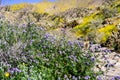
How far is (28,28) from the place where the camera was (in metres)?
8.12

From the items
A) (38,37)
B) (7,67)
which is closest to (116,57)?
(38,37)

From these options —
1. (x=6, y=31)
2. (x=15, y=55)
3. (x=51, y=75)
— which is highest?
(x=6, y=31)

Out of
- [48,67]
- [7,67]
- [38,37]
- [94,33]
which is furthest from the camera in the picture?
[94,33]

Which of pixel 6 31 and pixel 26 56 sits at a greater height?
pixel 6 31

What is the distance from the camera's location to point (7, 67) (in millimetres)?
5617

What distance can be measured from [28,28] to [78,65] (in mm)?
2245

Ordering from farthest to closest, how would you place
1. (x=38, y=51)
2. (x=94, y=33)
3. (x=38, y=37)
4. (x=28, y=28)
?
(x=94, y=33) → (x=28, y=28) → (x=38, y=37) → (x=38, y=51)

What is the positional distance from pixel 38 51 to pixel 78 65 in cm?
90

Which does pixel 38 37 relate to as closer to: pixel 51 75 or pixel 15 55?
pixel 15 55

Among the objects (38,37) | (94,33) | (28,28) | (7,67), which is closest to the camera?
(7,67)

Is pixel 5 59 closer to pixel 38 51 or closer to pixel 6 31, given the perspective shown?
pixel 38 51

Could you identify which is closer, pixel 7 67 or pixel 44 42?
pixel 7 67

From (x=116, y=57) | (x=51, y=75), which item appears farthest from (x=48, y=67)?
(x=116, y=57)

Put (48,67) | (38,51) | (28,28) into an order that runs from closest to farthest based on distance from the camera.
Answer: (48,67)
(38,51)
(28,28)
